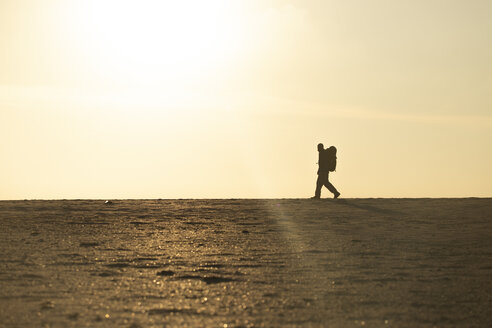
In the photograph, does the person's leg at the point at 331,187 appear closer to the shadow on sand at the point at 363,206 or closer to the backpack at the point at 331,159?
the backpack at the point at 331,159

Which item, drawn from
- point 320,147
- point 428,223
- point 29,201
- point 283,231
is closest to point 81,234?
point 283,231

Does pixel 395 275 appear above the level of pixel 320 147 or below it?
below

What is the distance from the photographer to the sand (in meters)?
8.73

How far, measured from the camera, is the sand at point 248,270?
28.6ft

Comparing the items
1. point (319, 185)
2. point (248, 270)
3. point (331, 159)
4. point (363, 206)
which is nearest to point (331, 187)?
point (319, 185)

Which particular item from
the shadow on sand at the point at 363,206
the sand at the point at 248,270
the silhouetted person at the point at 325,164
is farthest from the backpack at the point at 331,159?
the sand at the point at 248,270

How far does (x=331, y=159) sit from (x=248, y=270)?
16377 mm

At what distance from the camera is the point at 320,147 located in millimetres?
28234

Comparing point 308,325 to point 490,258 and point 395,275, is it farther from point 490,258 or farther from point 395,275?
point 490,258

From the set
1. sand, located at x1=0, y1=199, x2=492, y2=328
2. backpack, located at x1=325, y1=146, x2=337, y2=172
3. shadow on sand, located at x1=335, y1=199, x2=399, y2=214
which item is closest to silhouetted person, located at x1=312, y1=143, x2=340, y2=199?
backpack, located at x1=325, y1=146, x2=337, y2=172

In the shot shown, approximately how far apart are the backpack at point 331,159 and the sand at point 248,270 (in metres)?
5.89

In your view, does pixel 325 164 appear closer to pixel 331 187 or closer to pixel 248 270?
pixel 331 187

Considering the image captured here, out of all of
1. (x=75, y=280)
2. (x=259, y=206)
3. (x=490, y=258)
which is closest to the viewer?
(x=75, y=280)

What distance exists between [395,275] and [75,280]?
14.1 feet
